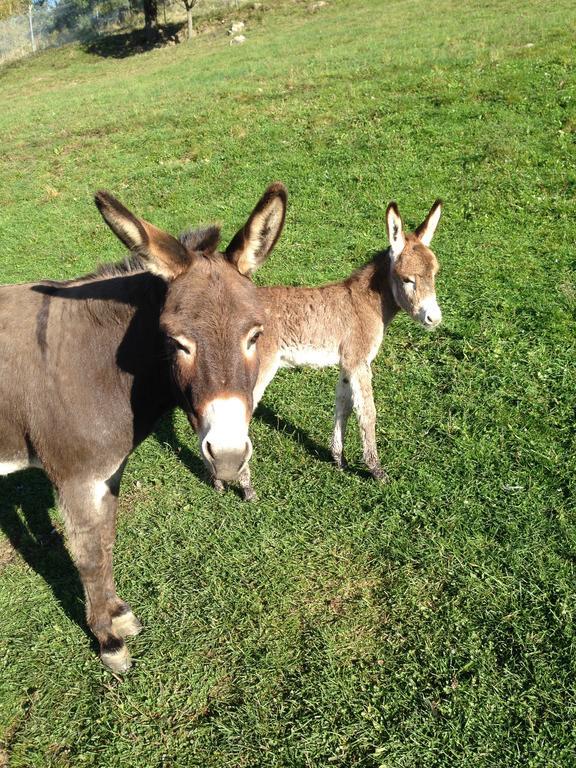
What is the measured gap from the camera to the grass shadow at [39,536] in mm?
4027

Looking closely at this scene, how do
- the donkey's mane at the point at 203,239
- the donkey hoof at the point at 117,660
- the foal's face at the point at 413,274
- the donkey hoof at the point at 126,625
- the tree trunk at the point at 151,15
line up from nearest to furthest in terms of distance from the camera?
the donkey's mane at the point at 203,239
the donkey hoof at the point at 117,660
the donkey hoof at the point at 126,625
the foal's face at the point at 413,274
the tree trunk at the point at 151,15

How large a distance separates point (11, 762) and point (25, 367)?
2.24 metres

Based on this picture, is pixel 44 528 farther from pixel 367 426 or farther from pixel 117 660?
pixel 367 426

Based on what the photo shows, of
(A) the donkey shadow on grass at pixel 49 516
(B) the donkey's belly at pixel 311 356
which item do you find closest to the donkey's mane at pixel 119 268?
(B) the donkey's belly at pixel 311 356

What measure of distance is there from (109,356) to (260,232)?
1104 millimetres

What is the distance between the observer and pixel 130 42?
3569cm

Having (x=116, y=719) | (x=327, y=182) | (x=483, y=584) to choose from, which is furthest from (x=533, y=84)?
(x=116, y=719)

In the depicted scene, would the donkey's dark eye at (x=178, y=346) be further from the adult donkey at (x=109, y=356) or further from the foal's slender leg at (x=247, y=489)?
the foal's slender leg at (x=247, y=489)

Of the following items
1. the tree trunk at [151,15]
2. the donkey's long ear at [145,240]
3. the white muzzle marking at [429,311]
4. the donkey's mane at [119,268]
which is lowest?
the white muzzle marking at [429,311]

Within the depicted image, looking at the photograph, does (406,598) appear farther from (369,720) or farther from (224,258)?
(224,258)

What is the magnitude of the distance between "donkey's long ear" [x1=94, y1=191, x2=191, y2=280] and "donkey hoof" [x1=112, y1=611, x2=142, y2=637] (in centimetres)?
234

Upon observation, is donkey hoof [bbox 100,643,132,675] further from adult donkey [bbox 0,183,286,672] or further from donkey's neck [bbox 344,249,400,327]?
donkey's neck [bbox 344,249,400,327]

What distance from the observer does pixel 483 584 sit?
374 cm

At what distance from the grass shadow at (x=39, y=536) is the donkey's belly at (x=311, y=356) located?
8.21 feet
